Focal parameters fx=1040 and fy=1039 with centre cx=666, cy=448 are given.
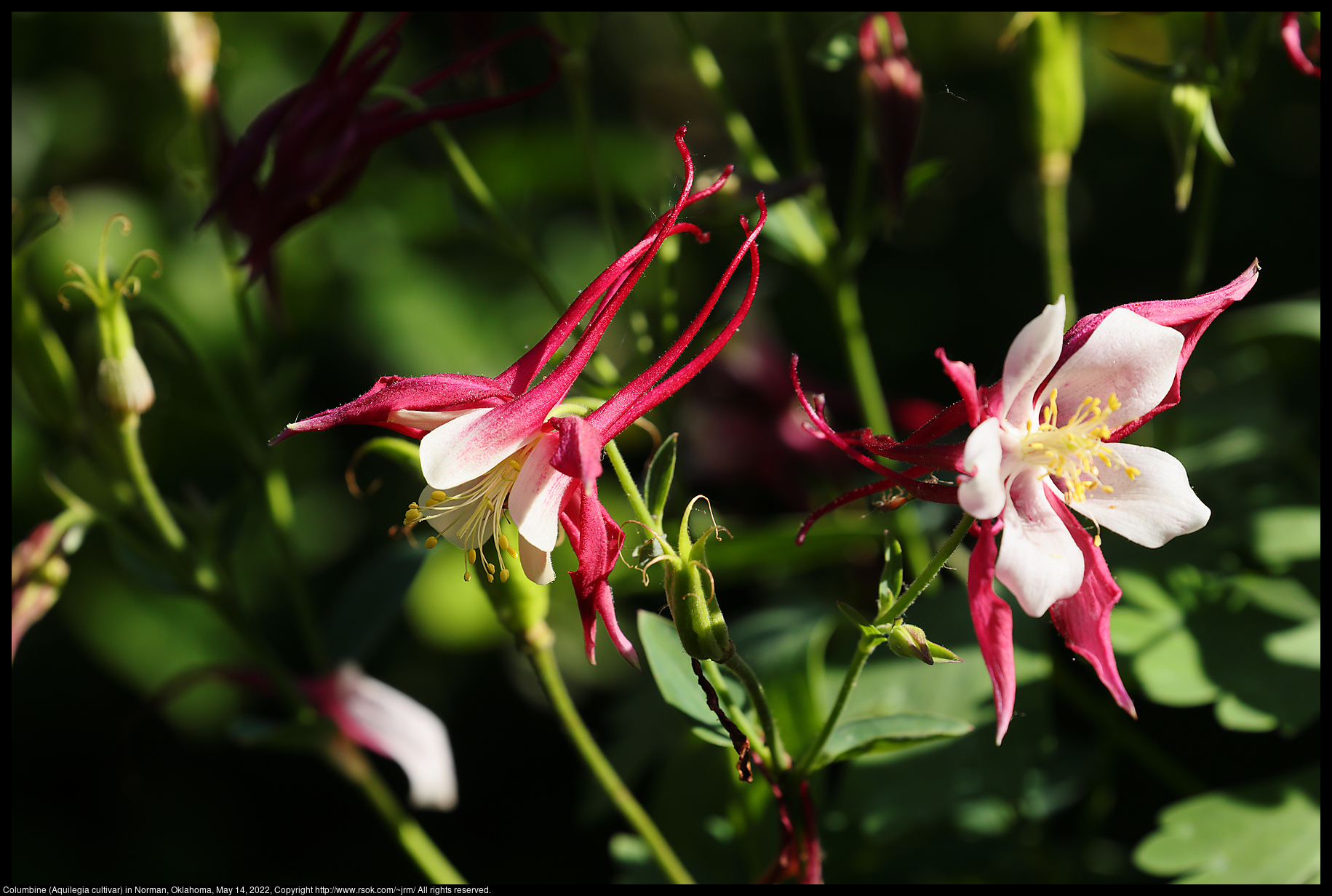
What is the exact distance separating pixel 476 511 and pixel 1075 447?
23 cm

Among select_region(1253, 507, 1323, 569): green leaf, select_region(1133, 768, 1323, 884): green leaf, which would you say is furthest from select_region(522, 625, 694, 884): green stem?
select_region(1253, 507, 1323, 569): green leaf

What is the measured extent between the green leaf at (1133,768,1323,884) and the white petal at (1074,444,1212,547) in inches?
10.5

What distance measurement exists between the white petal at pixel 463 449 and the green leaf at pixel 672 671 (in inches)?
4.7

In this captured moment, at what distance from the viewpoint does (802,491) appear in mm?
821

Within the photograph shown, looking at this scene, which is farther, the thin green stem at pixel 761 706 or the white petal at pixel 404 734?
the white petal at pixel 404 734

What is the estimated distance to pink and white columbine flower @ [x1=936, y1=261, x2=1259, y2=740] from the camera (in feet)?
1.10

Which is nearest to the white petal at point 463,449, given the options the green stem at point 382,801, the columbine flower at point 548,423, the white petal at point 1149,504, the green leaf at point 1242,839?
the columbine flower at point 548,423

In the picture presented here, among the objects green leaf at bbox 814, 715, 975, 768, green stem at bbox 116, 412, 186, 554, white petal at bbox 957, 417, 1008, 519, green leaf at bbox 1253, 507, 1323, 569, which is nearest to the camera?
white petal at bbox 957, 417, 1008, 519

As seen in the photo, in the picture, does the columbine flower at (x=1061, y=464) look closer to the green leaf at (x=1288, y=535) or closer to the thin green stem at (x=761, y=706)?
the thin green stem at (x=761, y=706)

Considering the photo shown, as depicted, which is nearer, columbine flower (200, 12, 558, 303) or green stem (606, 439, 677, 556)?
green stem (606, 439, 677, 556)

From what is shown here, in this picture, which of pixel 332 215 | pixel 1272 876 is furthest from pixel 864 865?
pixel 332 215

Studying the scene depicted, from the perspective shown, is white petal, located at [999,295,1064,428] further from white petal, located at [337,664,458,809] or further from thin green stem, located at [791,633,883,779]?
white petal, located at [337,664,458,809]

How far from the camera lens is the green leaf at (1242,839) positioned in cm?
55

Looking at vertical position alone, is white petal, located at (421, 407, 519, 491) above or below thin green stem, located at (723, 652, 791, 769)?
above
